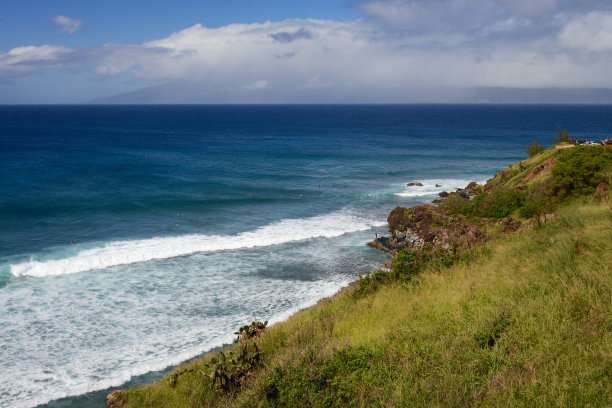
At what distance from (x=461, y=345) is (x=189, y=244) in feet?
76.4

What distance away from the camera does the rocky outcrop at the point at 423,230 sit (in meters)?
24.5

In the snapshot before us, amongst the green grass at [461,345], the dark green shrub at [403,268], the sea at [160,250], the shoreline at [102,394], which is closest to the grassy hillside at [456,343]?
the green grass at [461,345]

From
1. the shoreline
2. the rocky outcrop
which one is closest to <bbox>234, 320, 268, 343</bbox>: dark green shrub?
the shoreline

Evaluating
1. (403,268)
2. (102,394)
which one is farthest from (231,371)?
(403,268)

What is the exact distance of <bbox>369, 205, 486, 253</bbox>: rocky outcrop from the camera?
24516 millimetres

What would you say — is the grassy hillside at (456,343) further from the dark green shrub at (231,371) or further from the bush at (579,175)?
the bush at (579,175)

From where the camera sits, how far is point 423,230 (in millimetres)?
26984

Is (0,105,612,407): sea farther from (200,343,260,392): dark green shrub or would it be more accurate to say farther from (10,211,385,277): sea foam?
(200,343,260,392): dark green shrub

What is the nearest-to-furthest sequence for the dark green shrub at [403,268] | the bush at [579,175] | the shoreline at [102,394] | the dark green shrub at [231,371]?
the dark green shrub at [231,371] → the shoreline at [102,394] → the dark green shrub at [403,268] → the bush at [579,175]

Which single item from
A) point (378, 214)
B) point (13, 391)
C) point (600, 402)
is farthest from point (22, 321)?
point (378, 214)

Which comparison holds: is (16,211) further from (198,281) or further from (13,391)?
(13,391)

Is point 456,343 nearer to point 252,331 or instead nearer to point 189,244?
point 252,331

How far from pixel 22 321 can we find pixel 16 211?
2171cm

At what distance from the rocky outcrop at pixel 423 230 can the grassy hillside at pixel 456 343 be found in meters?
10.1
